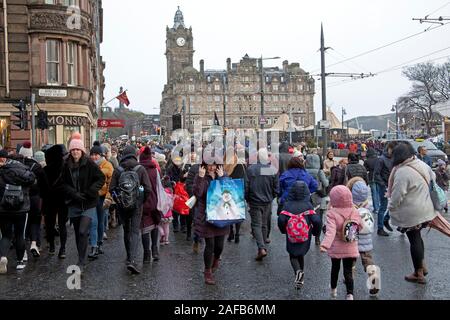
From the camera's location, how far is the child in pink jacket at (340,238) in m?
6.72

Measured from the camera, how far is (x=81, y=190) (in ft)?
27.3

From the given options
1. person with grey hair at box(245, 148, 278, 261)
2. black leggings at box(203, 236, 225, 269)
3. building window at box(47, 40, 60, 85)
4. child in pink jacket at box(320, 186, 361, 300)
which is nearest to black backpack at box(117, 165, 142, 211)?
black leggings at box(203, 236, 225, 269)

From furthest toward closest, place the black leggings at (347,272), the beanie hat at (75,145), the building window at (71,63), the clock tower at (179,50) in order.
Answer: the clock tower at (179,50), the building window at (71,63), the beanie hat at (75,145), the black leggings at (347,272)

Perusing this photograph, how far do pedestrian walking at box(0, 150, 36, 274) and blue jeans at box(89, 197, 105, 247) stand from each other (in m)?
1.23

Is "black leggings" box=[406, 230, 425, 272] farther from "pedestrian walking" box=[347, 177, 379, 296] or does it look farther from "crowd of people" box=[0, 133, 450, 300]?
"pedestrian walking" box=[347, 177, 379, 296]

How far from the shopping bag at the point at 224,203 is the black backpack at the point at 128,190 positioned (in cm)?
121

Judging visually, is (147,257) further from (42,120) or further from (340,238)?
(42,120)

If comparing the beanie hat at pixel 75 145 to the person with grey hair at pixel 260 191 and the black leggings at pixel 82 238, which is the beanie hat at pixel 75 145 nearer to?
the black leggings at pixel 82 238

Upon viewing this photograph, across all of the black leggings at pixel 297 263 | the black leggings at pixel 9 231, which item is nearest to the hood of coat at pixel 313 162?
the black leggings at pixel 297 263

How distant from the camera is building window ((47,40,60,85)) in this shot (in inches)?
986

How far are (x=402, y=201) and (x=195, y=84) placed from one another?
475 ft
